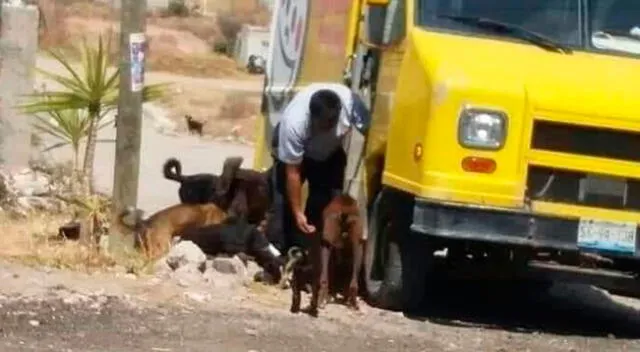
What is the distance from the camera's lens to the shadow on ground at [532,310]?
11125 millimetres

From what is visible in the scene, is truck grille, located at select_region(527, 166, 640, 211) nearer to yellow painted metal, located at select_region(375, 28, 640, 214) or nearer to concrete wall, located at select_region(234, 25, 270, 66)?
yellow painted metal, located at select_region(375, 28, 640, 214)

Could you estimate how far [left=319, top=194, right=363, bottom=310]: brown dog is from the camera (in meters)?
10.6

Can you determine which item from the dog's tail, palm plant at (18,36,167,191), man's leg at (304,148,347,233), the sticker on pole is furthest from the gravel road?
the dog's tail

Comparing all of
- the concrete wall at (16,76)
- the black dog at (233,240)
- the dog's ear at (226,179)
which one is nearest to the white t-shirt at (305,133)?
the black dog at (233,240)

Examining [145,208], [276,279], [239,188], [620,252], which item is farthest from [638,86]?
[145,208]

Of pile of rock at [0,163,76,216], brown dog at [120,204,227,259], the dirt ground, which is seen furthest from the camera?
pile of rock at [0,163,76,216]

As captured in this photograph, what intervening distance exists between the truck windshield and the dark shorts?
44.0 inches

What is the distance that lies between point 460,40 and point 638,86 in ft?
3.37

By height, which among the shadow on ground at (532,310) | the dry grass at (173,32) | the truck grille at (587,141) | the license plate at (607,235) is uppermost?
the truck grille at (587,141)

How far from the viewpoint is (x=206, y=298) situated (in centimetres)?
1043

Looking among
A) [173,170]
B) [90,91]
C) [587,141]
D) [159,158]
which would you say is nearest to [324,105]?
[587,141]

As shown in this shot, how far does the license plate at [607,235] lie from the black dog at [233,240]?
6.97 feet

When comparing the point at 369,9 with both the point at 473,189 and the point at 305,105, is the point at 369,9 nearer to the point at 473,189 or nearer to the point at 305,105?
the point at 305,105

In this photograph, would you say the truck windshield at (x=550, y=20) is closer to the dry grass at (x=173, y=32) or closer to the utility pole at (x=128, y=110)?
the utility pole at (x=128, y=110)
